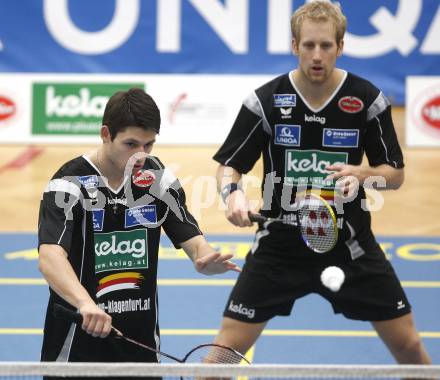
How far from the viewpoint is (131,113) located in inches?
142

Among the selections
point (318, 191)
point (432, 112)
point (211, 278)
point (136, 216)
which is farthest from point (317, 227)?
point (432, 112)

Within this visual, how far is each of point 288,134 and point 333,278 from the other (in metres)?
0.70

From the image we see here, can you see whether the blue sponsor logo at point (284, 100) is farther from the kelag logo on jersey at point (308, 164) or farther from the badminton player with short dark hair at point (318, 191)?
the kelag logo on jersey at point (308, 164)

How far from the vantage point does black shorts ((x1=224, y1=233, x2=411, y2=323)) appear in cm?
462

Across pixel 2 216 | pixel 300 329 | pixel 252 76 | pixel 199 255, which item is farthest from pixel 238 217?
pixel 252 76

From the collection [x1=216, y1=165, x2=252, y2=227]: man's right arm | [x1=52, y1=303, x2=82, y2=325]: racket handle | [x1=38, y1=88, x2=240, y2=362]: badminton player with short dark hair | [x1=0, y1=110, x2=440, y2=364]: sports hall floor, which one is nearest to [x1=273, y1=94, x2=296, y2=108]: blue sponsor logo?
[x1=216, y1=165, x2=252, y2=227]: man's right arm

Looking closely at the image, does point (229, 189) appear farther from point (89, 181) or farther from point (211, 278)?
point (211, 278)

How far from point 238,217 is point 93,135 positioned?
7868mm

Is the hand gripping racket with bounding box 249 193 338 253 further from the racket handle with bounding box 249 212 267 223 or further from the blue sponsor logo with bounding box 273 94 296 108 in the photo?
the blue sponsor logo with bounding box 273 94 296 108

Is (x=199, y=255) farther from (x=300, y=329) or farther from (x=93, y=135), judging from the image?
(x=93, y=135)

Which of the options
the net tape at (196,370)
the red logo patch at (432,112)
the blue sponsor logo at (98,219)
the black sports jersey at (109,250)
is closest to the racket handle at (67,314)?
the black sports jersey at (109,250)

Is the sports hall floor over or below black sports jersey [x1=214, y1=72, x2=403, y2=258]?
below

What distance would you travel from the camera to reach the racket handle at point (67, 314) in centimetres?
344

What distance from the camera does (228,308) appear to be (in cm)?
465
